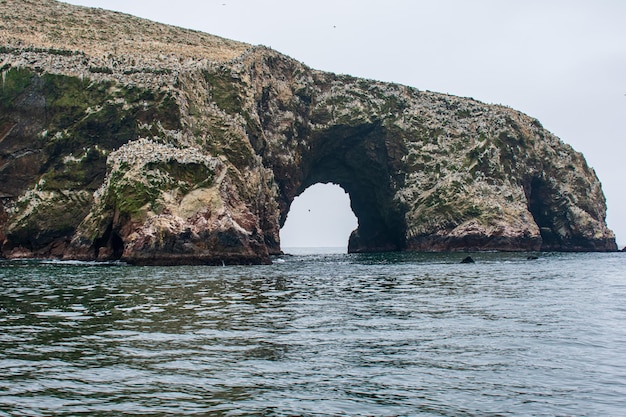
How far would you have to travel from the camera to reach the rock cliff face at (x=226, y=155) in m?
61.0

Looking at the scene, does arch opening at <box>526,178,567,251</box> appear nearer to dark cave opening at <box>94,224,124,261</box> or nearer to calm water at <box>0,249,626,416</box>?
dark cave opening at <box>94,224,124,261</box>

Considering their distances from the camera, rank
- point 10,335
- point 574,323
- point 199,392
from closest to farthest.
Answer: point 199,392 < point 10,335 < point 574,323

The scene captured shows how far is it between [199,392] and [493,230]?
92000 millimetres

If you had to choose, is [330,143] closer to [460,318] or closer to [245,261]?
[245,261]

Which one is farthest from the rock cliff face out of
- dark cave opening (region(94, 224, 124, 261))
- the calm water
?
the calm water

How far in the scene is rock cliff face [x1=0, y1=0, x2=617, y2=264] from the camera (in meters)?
61.0

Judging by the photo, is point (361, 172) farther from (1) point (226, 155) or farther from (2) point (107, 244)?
(2) point (107, 244)

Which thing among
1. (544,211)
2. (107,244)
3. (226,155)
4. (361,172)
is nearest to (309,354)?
(107,244)

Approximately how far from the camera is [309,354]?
616 inches

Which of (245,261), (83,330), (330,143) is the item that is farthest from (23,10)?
(83,330)

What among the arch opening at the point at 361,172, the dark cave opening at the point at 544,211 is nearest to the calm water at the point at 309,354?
the arch opening at the point at 361,172

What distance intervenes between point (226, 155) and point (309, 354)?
2449 inches

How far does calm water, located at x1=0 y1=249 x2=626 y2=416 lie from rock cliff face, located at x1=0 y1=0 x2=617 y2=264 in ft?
103

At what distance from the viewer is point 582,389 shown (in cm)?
1260
